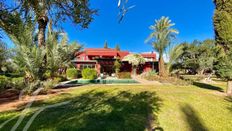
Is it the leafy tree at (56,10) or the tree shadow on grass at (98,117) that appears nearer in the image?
the leafy tree at (56,10)

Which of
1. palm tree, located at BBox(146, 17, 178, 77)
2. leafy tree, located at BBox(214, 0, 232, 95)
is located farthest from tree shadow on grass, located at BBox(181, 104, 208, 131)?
palm tree, located at BBox(146, 17, 178, 77)

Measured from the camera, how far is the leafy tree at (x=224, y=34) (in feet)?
49.4

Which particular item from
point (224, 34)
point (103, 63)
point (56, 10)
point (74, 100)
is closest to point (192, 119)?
point (74, 100)

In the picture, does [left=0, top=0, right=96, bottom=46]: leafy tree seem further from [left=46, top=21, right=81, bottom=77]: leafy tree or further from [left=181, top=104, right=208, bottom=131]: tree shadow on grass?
[left=181, top=104, right=208, bottom=131]: tree shadow on grass

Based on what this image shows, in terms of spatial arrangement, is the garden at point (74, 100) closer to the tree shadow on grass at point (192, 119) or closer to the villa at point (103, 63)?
the tree shadow on grass at point (192, 119)

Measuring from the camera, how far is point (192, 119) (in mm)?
8898

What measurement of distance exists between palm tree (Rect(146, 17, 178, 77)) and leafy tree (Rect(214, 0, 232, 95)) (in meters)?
17.9

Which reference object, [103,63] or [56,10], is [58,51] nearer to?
[56,10]

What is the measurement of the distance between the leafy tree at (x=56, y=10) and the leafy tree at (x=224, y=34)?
1251 cm

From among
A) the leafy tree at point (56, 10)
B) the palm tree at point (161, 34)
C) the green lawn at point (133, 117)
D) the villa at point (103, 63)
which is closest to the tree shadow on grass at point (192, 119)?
the green lawn at point (133, 117)

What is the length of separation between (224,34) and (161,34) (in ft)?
67.4

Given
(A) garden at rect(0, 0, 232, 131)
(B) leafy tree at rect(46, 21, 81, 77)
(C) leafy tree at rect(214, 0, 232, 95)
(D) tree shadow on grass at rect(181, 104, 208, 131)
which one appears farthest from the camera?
(B) leafy tree at rect(46, 21, 81, 77)

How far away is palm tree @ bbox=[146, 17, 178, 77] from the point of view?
3527cm

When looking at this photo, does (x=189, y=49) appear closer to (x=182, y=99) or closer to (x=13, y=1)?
(x=182, y=99)
